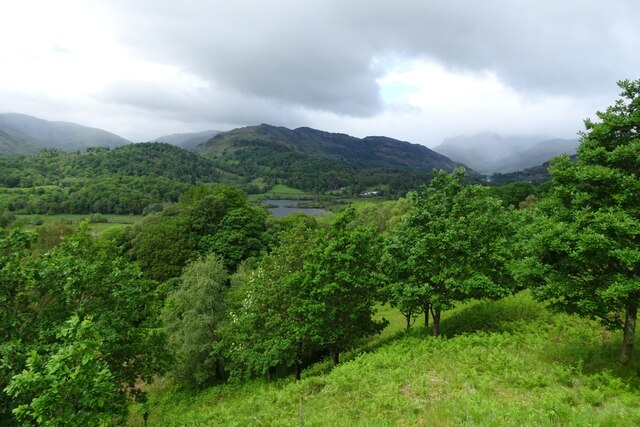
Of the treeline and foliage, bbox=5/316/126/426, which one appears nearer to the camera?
foliage, bbox=5/316/126/426

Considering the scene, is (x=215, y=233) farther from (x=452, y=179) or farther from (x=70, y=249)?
(x=452, y=179)

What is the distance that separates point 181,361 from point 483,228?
27.8 metres

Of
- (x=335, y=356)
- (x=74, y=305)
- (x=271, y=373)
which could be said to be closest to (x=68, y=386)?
(x=74, y=305)

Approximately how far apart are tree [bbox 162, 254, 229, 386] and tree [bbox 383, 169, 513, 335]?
18.1 m

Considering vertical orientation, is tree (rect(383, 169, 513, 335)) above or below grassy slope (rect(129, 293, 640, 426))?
above

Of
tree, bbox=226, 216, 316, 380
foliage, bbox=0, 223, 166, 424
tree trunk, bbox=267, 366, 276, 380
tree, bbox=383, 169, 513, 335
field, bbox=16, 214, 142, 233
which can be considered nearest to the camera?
foliage, bbox=0, 223, 166, 424

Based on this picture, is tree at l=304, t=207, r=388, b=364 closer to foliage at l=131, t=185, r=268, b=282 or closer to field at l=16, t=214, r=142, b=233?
foliage at l=131, t=185, r=268, b=282

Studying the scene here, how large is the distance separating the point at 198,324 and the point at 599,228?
30.1 m

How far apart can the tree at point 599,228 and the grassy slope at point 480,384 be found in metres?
2.71


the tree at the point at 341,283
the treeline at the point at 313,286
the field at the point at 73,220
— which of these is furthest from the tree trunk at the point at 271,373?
the field at the point at 73,220

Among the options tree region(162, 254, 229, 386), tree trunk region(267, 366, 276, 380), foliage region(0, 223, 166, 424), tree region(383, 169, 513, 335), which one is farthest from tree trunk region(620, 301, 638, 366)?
tree region(162, 254, 229, 386)

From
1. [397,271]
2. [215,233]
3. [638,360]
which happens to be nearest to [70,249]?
[397,271]

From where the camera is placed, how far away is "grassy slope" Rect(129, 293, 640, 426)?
11.2 metres

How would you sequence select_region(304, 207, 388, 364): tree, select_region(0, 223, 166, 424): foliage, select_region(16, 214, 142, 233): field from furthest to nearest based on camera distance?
select_region(16, 214, 142, 233): field, select_region(304, 207, 388, 364): tree, select_region(0, 223, 166, 424): foliage
